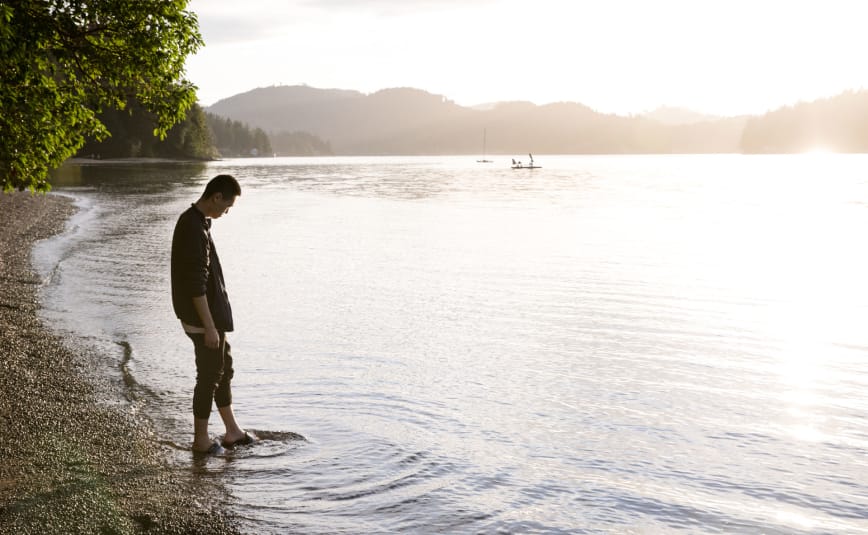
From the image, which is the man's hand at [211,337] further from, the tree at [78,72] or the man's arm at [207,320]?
the tree at [78,72]

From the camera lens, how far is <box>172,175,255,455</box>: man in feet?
22.6

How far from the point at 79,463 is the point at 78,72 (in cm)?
955

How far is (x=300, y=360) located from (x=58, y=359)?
11.7ft

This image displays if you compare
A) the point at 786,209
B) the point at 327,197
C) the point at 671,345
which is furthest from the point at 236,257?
the point at 786,209

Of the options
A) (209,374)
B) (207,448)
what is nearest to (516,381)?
(207,448)

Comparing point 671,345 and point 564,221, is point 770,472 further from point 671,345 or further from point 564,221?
point 564,221

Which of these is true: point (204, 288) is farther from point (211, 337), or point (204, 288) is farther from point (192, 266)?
point (211, 337)

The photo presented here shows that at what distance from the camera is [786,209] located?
52250 mm

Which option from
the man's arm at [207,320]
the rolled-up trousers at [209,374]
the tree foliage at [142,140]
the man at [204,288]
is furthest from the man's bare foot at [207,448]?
the tree foliage at [142,140]

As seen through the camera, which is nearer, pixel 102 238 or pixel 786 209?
pixel 102 238

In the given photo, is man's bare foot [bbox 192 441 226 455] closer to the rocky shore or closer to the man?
the man

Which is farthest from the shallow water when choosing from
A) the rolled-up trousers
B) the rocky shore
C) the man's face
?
the man's face

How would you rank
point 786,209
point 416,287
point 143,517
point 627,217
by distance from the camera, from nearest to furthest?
point 143,517 → point 416,287 → point 627,217 → point 786,209

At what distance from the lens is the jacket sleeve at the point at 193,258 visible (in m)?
6.86
